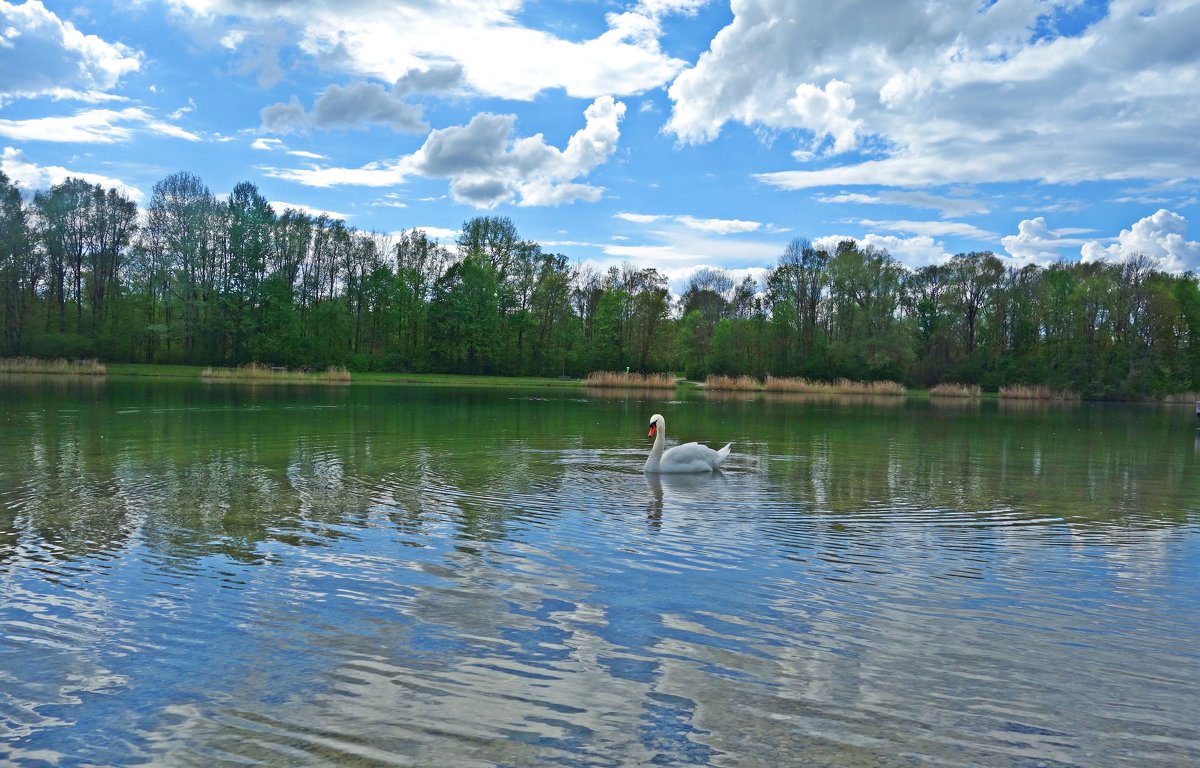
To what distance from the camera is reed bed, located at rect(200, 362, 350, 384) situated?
67.6m

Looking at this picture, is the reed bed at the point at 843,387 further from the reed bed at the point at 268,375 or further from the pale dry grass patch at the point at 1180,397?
the reed bed at the point at 268,375

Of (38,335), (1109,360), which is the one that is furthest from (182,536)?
(1109,360)

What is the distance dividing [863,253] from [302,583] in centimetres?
8344

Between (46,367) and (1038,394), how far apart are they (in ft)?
267

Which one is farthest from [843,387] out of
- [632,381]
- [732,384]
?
[632,381]

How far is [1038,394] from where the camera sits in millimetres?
75438

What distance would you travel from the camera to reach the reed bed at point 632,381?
73312mm

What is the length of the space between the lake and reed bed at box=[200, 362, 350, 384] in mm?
54389

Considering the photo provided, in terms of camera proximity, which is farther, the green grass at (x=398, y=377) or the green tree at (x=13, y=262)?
the green grass at (x=398, y=377)

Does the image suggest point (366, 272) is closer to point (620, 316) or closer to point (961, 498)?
point (620, 316)

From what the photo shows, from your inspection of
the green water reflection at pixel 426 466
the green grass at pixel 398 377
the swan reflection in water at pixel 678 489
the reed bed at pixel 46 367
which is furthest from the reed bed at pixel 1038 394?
the reed bed at pixel 46 367

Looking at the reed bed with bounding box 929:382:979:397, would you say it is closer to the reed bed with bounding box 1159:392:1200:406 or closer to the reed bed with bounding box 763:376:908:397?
the reed bed with bounding box 763:376:908:397

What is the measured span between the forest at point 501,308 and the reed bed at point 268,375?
6.26 metres

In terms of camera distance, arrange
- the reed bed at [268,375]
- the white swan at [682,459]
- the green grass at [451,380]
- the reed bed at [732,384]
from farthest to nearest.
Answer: the green grass at [451,380] < the reed bed at [732,384] < the reed bed at [268,375] < the white swan at [682,459]
